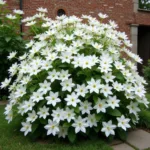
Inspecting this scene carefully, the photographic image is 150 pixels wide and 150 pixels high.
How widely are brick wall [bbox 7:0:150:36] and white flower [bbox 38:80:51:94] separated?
6.10 m

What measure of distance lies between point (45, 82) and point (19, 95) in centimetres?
34

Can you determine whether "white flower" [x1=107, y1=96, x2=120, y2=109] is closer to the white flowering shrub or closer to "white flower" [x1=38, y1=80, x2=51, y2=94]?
the white flowering shrub

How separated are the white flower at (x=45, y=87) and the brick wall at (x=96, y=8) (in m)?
6.10

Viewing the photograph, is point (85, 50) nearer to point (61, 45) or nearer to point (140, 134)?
point (61, 45)

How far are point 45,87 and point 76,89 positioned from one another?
1.10 ft

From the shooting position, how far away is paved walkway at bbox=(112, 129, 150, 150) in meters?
2.73

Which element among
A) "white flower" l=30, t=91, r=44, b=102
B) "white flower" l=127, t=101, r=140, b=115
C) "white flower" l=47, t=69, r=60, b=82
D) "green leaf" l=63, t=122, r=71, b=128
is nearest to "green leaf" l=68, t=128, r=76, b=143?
"green leaf" l=63, t=122, r=71, b=128

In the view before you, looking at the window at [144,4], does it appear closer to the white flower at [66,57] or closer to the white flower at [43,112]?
the white flower at [66,57]

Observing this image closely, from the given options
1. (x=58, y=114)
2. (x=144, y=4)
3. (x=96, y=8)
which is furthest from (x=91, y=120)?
(x=144, y=4)

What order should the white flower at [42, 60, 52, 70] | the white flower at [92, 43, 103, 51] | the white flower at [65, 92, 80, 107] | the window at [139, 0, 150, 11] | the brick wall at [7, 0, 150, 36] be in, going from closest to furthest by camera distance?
the white flower at [65, 92, 80, 107]
the white flower at [42, 60, 52, 70]
the white flower at [92, 43, 103, 51]
the brick wall at [7, 0, 150, 36]
the window at [139, 0, 150, 11]

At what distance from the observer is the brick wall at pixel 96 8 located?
8609mm

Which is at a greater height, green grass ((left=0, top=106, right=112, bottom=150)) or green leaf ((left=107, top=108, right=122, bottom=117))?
green leaf ((left=107, top=108, right=122, bottom=117))

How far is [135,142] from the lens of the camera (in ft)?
9.43

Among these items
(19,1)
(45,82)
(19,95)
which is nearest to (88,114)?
(45,82)
